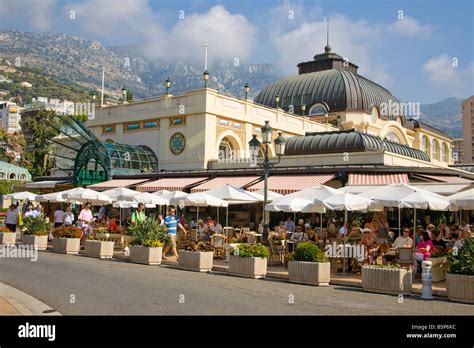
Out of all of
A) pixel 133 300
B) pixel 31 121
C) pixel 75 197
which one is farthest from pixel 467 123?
pixel 133 300

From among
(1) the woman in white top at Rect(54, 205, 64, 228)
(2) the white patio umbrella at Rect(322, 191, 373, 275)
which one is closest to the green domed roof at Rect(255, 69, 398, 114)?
(1) the woman in white top at Rect(54, 205, 64, 228)

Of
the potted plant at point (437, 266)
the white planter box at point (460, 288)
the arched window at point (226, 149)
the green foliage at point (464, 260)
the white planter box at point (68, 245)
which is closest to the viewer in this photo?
the white planter box at point (460, 288)

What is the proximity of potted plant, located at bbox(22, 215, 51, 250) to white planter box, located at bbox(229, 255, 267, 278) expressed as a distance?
9.42m

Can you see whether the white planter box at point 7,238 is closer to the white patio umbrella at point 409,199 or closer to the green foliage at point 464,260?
the white patio umbrella at point 409,199

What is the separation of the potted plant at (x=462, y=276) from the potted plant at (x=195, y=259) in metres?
6.72

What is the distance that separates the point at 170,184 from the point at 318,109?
→ 1981 centimetres

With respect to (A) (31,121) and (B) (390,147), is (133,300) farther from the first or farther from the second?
(A) (31,121)

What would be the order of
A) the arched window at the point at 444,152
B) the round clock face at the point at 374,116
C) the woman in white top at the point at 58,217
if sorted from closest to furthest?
the woman in white top at the point at 58,217 → the round clock face at the point at 374,116 → the arched window at the point at 444,152

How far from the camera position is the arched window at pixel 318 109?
43.2 meters

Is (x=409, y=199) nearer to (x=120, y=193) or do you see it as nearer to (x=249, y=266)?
(x=249, y=266)

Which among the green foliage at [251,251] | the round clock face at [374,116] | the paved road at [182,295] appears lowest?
the paved road at [182,295]

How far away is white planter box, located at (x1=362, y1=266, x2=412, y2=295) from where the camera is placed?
1142 centimetres

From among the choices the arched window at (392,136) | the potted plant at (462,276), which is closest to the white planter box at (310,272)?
the potted plant at (462,276)

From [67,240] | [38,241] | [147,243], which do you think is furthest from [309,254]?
[38,241]
